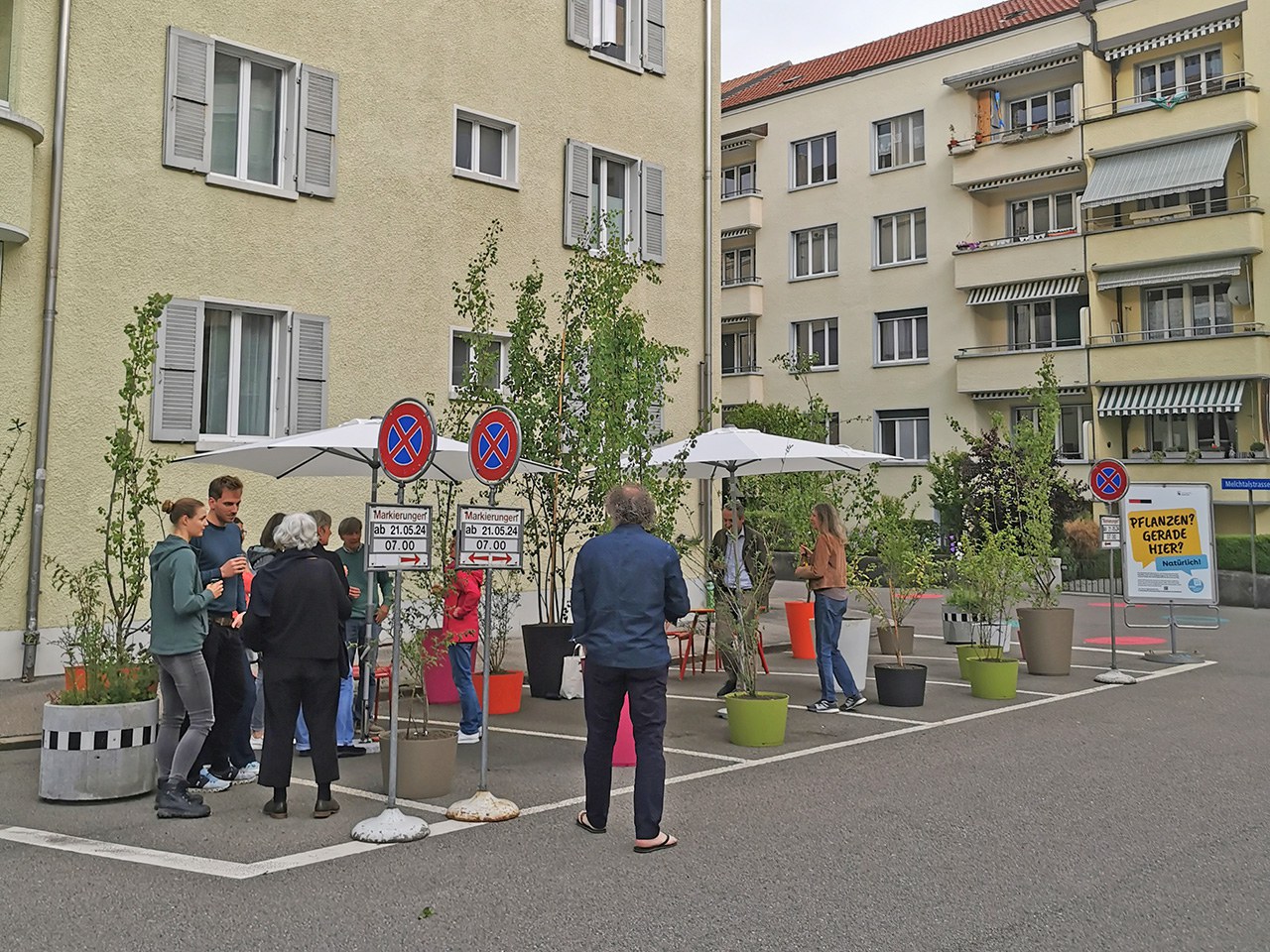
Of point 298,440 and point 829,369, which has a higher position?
point 829,369

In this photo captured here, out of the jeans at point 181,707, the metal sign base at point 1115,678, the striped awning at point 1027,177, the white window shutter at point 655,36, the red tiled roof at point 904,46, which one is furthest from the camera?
the red tiled roof at point 904,46

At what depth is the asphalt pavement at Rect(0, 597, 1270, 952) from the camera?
16.7 feet

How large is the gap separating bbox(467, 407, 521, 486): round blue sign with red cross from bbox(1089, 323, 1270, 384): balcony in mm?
26865

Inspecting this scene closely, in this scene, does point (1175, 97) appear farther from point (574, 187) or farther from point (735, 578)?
point (735, 578)

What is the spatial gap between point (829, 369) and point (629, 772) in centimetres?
3028

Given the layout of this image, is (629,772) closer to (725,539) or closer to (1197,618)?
(725,539)

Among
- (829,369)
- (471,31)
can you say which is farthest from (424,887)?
(829,369)

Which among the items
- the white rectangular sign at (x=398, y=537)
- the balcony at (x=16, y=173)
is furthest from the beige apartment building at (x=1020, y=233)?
the white rectangular sign at (x=398, y=537)

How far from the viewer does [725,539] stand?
12.6 metres

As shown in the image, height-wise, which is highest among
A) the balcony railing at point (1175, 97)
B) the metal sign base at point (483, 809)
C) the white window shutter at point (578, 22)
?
the balcony railing at point (1175, 97)

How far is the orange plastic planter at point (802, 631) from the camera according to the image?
15875 mm

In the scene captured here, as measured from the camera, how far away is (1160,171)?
3098 cm

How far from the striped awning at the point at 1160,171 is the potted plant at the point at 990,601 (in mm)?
20668

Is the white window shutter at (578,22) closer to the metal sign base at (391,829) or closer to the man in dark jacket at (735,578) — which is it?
the man in dark jacket at (735,578)
